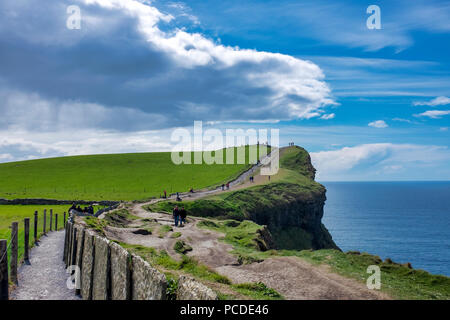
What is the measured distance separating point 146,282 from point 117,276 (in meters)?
2.77

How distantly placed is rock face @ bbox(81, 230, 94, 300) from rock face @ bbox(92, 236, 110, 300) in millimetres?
387

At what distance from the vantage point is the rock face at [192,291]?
918cm

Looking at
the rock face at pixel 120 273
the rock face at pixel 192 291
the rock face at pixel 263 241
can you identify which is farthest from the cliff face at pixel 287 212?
the rock face at pixel 192 291

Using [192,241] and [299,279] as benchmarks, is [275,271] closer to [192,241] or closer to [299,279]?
[299,279]

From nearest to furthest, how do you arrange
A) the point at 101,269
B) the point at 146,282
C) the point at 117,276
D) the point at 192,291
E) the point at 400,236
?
the point at 192,291 → the point at 146,282 → the point at 117,276 → the point at 101,269 → the point at 400,236

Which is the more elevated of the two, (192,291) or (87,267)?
(192,291)

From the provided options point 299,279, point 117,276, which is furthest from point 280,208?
point 117,276

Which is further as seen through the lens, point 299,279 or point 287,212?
point 287,212

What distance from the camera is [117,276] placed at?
1313 cm

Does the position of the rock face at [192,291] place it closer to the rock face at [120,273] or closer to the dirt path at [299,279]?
the rock face at [120,273]

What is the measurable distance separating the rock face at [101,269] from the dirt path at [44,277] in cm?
239

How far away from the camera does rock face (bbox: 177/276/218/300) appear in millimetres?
9175

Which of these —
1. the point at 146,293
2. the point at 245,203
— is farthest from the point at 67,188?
the point at 146,293

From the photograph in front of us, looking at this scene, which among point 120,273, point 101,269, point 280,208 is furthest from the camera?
point 280,208
